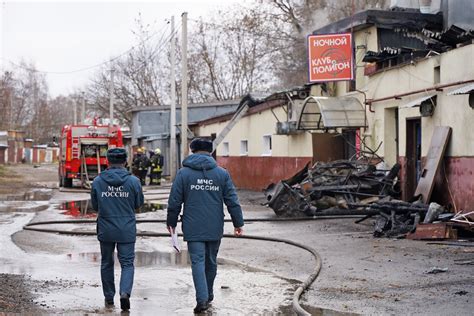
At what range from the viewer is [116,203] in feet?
25.8

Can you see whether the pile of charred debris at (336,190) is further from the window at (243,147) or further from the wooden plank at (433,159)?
the window at (243,147)

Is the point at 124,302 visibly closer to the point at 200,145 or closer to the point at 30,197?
the point at 200,145

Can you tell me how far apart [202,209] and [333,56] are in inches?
542

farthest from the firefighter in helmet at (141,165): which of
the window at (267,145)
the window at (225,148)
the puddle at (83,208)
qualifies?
the puddle at (83,208)

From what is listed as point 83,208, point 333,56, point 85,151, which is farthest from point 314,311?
point 85,151

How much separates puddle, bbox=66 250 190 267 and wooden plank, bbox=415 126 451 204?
547 centimetres

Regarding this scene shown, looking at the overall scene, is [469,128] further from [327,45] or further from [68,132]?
[68,132]

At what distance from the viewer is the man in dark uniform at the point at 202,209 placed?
752cm

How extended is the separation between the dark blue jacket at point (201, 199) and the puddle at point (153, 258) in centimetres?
324

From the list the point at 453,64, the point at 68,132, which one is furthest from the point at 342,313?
the point at 68,132

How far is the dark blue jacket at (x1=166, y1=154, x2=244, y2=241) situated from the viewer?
7570 mm

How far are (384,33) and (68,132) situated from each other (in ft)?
54.5

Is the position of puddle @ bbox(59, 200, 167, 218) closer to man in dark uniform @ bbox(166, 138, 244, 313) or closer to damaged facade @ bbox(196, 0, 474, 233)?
damaged facade @ bbox(196, 0, 474, 233)

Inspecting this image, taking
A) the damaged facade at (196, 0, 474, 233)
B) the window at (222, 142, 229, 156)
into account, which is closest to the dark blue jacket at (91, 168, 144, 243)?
the damaged facade at (196, 0, 474, 233)
